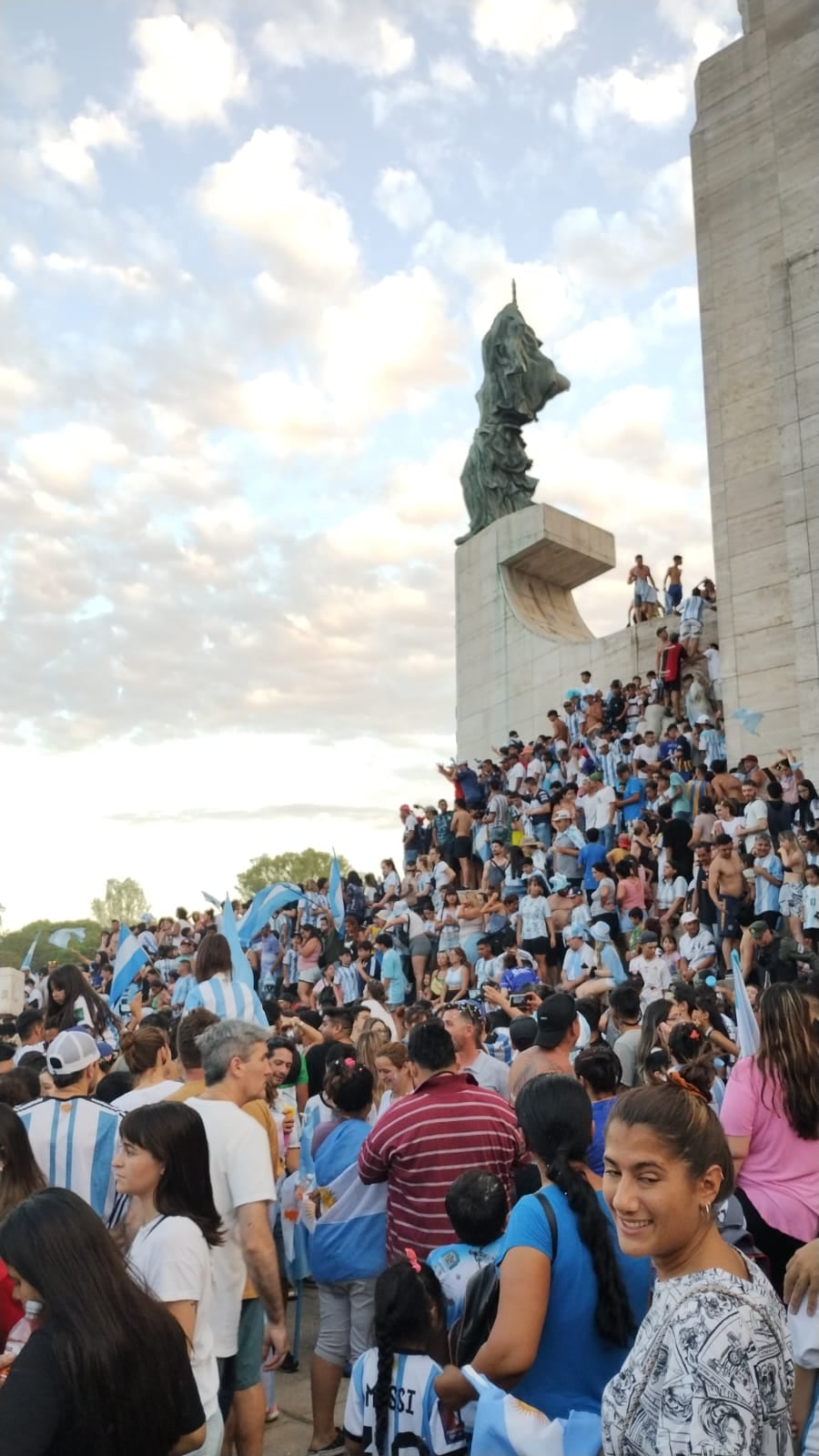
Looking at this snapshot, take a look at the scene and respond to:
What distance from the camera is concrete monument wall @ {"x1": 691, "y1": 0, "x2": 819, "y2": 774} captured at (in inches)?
561

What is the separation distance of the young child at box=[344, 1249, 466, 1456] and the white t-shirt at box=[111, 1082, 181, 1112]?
4.86 feet

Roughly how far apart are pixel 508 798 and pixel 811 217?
Result: 8.84m

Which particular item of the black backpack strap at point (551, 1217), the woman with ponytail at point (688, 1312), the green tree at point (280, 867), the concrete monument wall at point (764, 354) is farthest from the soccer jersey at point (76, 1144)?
the green tree at point (280, 867)

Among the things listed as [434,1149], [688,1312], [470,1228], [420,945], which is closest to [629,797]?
[420,945]

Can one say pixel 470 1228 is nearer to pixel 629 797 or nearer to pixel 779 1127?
pixel 779 1127

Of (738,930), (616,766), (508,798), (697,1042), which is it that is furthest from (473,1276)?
(508,798)

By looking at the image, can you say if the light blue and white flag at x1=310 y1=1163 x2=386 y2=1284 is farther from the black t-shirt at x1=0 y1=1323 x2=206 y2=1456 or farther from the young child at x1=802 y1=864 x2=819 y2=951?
the young child at x1=802 y1=864 x2=819 y2=951

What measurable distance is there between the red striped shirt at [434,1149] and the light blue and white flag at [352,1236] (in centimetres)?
34

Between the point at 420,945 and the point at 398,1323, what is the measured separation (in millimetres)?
11201

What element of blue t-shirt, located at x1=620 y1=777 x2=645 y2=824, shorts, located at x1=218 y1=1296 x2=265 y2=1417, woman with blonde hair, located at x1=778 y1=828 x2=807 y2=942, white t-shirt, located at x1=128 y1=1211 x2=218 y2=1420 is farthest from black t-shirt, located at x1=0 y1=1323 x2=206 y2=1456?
blue t-shirt, located at x1=620 y1=777 x2=645 y2=824

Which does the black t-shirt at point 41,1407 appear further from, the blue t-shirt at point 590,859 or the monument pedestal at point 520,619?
the monument pedestal at point 520,619

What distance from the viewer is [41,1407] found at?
186 cm

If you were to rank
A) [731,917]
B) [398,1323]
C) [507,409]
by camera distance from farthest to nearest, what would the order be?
[507,409], [731,917], [398,1323]

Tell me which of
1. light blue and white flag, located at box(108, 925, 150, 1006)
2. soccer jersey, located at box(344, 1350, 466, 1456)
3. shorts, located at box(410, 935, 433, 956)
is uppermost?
shorts, located at box(410, 935, 433, 956)
